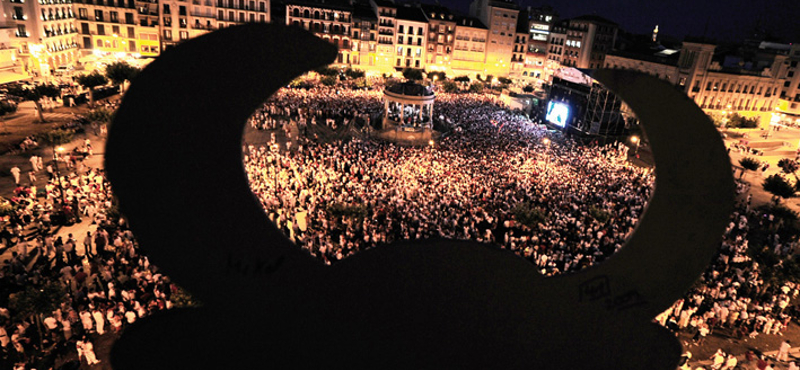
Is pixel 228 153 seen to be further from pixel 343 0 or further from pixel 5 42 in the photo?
pixel 343 0

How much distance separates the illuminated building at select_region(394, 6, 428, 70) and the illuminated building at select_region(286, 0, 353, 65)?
29.6 ft

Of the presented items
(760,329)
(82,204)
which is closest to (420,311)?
(760,329)

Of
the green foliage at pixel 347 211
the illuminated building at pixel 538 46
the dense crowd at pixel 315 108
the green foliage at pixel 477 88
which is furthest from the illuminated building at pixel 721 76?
the green foliage at pixel 347 211

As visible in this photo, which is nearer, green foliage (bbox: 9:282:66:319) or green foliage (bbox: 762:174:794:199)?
green foliage (bbox: 9:282:66:319)

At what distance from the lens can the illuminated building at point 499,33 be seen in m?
83.9

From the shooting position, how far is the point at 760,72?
205 ft

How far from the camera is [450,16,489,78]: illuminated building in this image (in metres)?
82.4

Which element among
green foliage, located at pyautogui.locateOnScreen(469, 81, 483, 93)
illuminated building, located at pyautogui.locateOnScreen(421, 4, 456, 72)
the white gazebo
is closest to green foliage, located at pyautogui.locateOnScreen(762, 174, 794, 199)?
the white gazebo

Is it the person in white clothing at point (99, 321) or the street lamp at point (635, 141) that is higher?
the street lamp at point (635, 141)

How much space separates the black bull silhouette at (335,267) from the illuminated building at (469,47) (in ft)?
257

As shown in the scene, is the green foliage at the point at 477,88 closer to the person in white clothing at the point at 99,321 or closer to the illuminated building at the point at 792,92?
the illuminated building at the point at 792,92

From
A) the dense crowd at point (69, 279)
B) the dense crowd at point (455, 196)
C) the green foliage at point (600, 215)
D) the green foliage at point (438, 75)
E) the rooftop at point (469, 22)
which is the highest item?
the rooftop at point (469, 22)

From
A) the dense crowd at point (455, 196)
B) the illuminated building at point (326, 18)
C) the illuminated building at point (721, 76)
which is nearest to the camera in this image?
the dense crowd at point (455, 196)

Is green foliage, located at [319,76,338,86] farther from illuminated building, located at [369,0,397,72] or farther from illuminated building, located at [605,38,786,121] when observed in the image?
illuminated building, located at [605,38,786,121]
